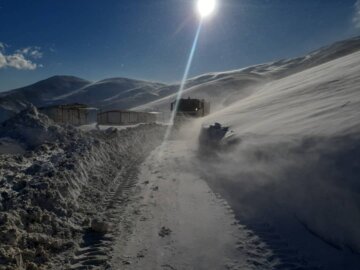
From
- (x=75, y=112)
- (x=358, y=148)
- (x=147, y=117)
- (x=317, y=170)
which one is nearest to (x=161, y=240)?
(x=317, y=170)

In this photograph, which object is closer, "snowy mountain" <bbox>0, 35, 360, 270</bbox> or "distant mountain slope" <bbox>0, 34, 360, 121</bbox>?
"snowy mountain" <bbox>0, 35, 360, 270</bbox>

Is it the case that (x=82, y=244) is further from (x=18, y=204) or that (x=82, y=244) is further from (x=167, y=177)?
(x=167, y=177)

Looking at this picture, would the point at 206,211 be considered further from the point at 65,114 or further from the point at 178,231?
the point at 65,114

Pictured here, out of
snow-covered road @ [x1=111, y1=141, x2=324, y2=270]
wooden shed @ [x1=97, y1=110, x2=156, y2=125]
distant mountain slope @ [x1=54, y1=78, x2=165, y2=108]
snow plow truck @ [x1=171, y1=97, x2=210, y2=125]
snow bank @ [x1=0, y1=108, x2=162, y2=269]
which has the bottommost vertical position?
snow-covered road @ [x1=111, y1=141, x2=324, y2=270]

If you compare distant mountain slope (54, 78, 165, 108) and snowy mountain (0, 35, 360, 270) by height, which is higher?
distant mountain slope (54, 78, 165, 108)

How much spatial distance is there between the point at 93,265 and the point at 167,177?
18.6ft

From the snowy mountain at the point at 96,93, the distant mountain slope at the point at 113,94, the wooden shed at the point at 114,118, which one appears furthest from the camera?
the snowy mountain at the point at 96,93

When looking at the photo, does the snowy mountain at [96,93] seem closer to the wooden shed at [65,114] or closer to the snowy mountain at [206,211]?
the wooden shed at [65,114]

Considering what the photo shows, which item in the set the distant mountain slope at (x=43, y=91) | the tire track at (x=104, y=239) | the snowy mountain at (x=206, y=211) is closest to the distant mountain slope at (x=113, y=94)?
the distant mountain slope at (x=43, y=91)

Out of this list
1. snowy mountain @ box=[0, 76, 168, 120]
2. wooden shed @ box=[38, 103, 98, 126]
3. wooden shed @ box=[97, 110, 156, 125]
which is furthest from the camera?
snowy mountain @ box=[0, 76, 168, 120]

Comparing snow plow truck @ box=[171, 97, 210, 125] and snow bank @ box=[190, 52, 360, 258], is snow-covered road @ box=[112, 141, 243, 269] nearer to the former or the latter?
snow bank @ box=[190, 52, 360, 258]

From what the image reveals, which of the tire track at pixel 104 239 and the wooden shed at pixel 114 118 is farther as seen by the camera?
the wooden shed at pixel 114 118

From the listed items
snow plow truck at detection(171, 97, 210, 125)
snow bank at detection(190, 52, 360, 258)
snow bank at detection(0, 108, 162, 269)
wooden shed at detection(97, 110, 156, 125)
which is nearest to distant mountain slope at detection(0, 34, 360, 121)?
wooden shed at detection(97, 110, 156, 125)

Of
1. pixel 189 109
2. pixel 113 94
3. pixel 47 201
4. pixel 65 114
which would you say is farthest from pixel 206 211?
pixel 113 94
